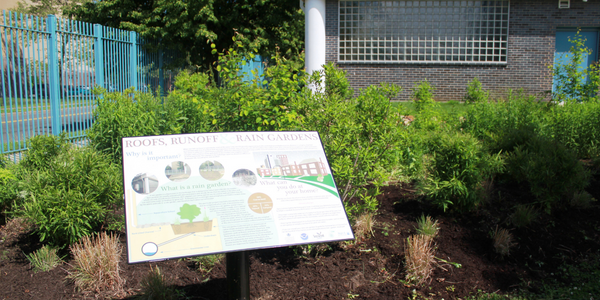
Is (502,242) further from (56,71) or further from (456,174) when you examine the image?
(56,71)

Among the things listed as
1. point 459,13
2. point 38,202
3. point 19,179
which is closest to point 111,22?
point 459,13

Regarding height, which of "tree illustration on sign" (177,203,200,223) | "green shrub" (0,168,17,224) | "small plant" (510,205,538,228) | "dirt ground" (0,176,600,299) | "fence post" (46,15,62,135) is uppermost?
"fence post" (46,15,62,135)

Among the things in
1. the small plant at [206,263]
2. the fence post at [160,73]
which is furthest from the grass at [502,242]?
the fence post at [160,73]

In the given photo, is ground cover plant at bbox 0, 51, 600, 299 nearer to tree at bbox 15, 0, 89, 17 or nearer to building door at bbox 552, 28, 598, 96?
building door at bbox 552, 28, 598, 96

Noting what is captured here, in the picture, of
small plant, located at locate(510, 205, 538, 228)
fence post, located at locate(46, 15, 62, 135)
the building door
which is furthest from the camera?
the building door

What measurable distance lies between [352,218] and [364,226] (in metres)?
0.13

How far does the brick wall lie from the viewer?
12820 mm

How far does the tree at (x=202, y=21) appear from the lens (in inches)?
520

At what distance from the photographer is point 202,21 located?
1373cm

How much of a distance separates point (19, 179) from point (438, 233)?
3.88 m

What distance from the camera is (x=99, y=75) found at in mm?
8219

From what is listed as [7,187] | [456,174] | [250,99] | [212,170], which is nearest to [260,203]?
[212,170]

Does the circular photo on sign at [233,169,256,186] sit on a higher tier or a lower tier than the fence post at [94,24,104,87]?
lower

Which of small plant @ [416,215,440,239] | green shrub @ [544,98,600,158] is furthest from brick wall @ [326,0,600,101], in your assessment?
small plant @ [416,215,440,239]
